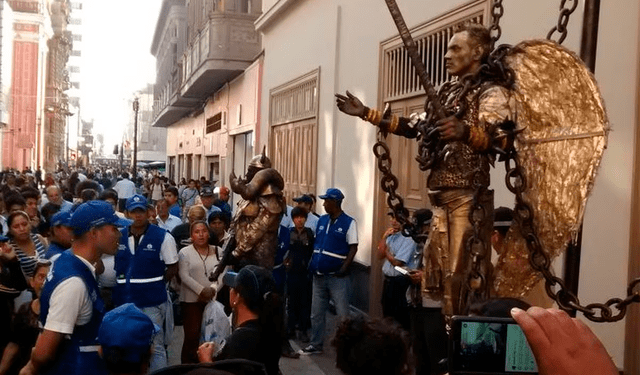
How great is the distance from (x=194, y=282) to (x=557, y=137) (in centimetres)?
450

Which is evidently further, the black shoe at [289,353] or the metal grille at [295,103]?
the metal grille at [295,103]

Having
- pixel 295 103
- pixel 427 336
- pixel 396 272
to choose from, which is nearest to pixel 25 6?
pixel 295 103

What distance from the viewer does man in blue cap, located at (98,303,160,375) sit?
11.2 ft

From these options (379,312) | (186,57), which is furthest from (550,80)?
(186,57)

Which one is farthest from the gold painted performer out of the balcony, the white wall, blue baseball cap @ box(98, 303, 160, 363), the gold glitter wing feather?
the balcony

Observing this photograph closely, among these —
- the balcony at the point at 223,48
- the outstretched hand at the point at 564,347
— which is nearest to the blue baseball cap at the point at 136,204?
the outstretched hand at the point at 564,347

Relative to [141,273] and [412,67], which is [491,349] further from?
[412,67]

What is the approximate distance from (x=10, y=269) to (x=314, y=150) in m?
8.27

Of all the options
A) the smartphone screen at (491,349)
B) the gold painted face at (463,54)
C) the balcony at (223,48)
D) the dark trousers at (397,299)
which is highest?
the balcony at (223,48)

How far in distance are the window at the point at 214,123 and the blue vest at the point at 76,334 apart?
75.1 feet

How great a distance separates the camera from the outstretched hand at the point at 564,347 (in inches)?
61.5

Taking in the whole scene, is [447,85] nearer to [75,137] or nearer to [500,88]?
[500,88]

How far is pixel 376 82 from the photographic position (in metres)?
11.3

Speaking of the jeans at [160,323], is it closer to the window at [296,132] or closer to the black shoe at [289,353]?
the black shoe at [289,353]
